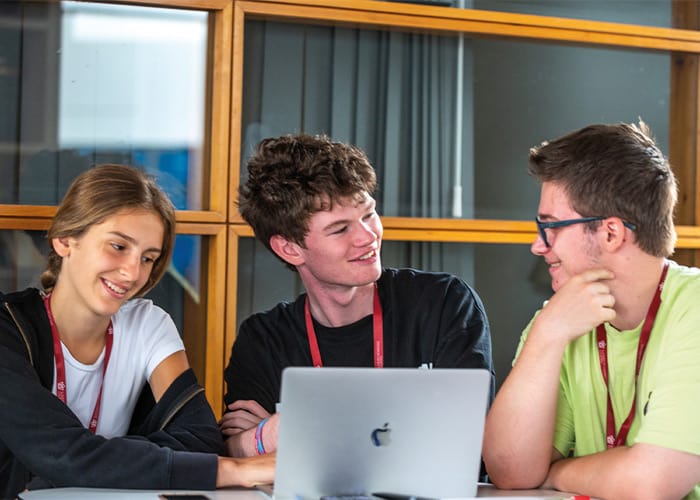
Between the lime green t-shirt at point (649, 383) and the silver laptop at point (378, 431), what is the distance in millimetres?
410

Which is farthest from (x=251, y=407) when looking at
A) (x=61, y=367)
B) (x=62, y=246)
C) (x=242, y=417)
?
(x=62, y=246)

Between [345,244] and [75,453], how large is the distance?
2.97 feet

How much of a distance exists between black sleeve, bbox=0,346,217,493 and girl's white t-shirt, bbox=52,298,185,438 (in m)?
0.31

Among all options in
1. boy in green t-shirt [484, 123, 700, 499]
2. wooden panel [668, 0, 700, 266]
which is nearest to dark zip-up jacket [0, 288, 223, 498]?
boy in green t-shirt [484, 123, 700, 499]

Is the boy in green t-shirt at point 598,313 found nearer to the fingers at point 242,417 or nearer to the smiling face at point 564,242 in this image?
the smiling face at point 564,242

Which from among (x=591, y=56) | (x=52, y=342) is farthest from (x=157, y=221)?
(x=591, y=56)

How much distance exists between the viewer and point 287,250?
112 inches

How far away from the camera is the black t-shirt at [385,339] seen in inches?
106

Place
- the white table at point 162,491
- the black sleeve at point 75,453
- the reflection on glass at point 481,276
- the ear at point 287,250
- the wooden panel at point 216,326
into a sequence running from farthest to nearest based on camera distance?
the reflection on glass at point 481,276 < the wooden panel at point 216,326 < the ear at point 287,250 < the black sleeve at point 75,453 < the white table at point 162,491

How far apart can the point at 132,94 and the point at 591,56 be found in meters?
1.67

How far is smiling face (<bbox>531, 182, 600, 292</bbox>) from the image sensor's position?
2.25m

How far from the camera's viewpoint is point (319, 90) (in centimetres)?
351

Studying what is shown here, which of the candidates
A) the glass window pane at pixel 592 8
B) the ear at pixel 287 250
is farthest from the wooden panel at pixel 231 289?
the glass window pane at pixel 592 8

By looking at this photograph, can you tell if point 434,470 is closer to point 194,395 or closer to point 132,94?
point 194,395
